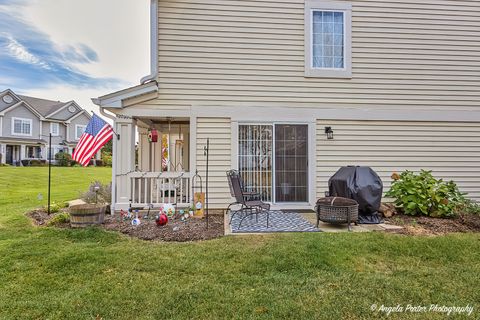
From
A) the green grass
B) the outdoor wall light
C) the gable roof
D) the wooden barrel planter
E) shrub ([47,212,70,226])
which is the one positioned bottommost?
the green grass

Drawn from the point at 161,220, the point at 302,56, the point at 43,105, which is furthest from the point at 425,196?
the point at 43,105

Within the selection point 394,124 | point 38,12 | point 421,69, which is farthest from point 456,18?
point 38,12

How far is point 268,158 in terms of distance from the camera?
6957 millimetres

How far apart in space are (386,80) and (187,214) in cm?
581

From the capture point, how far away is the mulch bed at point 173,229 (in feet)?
16.0

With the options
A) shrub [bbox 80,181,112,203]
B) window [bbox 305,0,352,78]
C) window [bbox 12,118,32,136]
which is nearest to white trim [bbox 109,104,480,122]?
window [bbox 305,0,352,78]

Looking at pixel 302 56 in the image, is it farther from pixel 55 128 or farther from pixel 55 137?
pixel 55 128

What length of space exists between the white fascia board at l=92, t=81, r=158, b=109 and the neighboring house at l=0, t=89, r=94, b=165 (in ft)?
86.3

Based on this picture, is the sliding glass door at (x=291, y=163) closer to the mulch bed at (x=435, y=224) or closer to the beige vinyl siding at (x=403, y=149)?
the beige vinyl siding at (x=403, y=149)

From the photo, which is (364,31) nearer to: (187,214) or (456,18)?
(456,18)

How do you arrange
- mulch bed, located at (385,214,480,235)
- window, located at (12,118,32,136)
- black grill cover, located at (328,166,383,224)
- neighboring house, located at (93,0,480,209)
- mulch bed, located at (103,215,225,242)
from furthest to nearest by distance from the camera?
window, located at (12,118,32,136)
neighboring house, located at (93,0,480,209)
black grill cover, located at (328,166,383,224)
mulch bed, located at (385,214,480,235)
mulch bed, located at (103,215,225,242)

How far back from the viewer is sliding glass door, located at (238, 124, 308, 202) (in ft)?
22.8

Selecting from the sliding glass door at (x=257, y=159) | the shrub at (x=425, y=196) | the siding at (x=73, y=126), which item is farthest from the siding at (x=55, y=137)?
the shrub at (x=425, y=196)

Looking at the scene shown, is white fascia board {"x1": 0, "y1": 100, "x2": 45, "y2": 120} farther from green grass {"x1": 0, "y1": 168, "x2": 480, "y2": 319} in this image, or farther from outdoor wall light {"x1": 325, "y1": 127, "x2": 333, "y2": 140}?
outdoor wall light {"x1": 325, "y1": 127, "x2": 333, "y2": 140}
